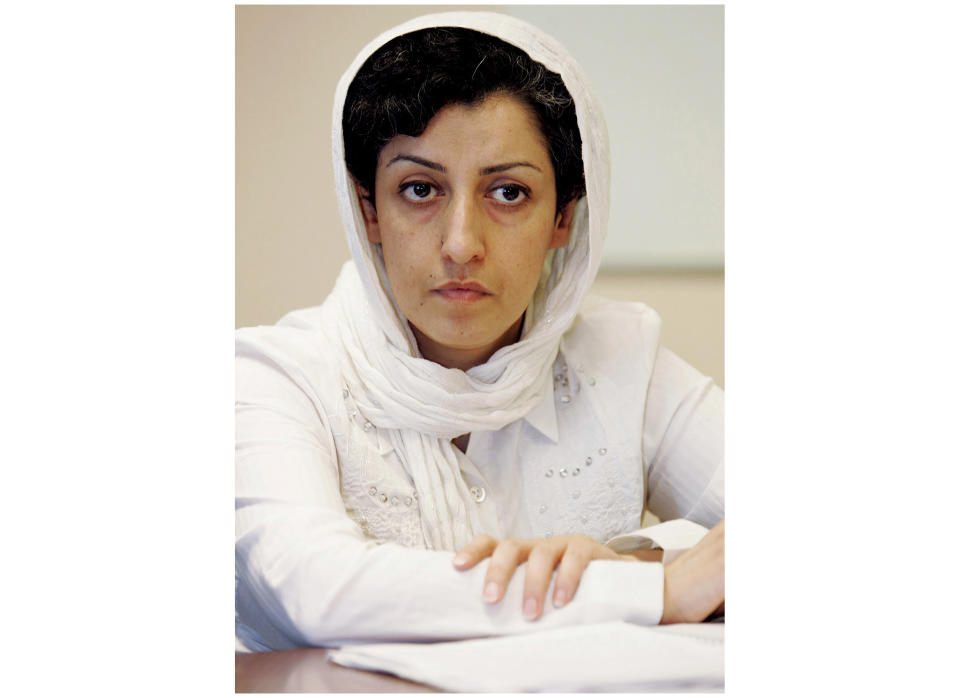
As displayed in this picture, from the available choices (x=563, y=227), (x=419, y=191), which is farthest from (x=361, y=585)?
(x=563, y=227)

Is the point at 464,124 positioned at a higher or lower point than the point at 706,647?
higher

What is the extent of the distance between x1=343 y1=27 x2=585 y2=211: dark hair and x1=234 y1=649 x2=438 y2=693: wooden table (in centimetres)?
46

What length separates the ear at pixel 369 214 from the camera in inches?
33.7

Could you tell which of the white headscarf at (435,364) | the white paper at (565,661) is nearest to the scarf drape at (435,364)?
the white headscarf at (435,364)

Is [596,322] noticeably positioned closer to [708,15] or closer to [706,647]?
[708,15]

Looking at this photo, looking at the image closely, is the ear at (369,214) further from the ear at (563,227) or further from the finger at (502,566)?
the finger at (502,566)

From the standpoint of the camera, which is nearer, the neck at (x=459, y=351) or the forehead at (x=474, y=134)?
the forehead at (x=474, y=134)

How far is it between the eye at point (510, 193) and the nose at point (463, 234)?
32 mm

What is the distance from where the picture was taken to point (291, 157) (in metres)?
0.87

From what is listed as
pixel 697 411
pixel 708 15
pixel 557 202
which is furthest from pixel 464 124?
pixel 697 411

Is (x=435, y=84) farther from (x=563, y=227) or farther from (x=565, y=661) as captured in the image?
(x=565, y=661)

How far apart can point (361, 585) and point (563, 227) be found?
1.52 ft

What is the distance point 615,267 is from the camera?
1.00m
